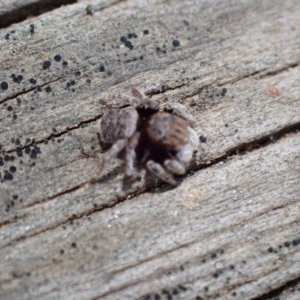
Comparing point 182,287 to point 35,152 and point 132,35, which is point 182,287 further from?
point 132,35

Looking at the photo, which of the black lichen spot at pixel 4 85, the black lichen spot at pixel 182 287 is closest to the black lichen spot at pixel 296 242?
the black lichen spot at pixel 182 287

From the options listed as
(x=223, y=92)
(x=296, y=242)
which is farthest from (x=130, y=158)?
(x=296, y=242)

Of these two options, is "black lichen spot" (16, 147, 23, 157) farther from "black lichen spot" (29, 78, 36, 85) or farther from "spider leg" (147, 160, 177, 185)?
"spider leg" (147, 160, 177, 185)

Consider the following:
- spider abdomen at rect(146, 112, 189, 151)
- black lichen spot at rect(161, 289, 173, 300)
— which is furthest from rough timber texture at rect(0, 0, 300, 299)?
spider abdomen at rect(146, 112, 189, 151)

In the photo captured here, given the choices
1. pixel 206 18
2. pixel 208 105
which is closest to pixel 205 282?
pixel 208 105

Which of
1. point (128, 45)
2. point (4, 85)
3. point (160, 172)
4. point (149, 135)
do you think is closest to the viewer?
point (160, 172)

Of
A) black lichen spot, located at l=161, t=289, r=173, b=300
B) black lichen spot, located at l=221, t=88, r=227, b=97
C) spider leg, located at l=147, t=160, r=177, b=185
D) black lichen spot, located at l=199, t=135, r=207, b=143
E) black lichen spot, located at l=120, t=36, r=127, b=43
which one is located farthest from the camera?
black lichen spot, located at l=120, t=36, r=127, b=43
